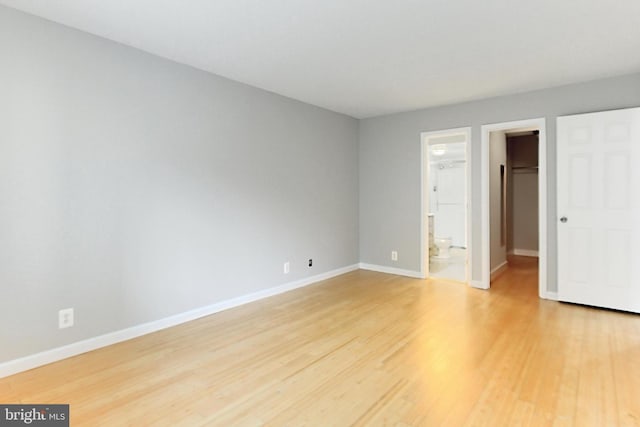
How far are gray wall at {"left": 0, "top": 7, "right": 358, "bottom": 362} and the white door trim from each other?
2548mm

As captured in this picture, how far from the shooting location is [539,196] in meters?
4.02

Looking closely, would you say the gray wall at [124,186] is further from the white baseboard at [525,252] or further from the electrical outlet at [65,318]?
the white baseboard at [525,252]

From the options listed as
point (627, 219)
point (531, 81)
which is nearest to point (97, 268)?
point (531, 81)

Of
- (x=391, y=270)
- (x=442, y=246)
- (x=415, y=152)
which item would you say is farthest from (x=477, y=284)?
(x=442, y=246)

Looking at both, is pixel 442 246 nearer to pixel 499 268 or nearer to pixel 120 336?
pixel 499 268

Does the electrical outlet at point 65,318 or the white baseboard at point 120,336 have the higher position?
the electrical outlet at point 65,318

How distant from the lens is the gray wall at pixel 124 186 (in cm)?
235

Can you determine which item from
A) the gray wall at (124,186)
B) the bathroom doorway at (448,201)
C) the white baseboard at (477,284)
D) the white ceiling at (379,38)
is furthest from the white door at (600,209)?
the gray wall at (124,186)

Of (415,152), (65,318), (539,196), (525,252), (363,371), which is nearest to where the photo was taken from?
(363,371)

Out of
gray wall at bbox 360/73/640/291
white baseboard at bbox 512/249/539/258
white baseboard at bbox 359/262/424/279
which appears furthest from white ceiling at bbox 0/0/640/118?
white baseboard at bbox 512/249/539/258

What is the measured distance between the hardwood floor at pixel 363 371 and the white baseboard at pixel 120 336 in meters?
0.08

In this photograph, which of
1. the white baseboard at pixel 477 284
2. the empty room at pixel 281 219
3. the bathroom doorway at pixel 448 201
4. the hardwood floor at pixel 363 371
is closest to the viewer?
the hardwood floor at pixel 363 371

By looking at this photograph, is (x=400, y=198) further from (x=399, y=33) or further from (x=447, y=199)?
(x=447, y=199)

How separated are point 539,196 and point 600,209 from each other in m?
0.58
